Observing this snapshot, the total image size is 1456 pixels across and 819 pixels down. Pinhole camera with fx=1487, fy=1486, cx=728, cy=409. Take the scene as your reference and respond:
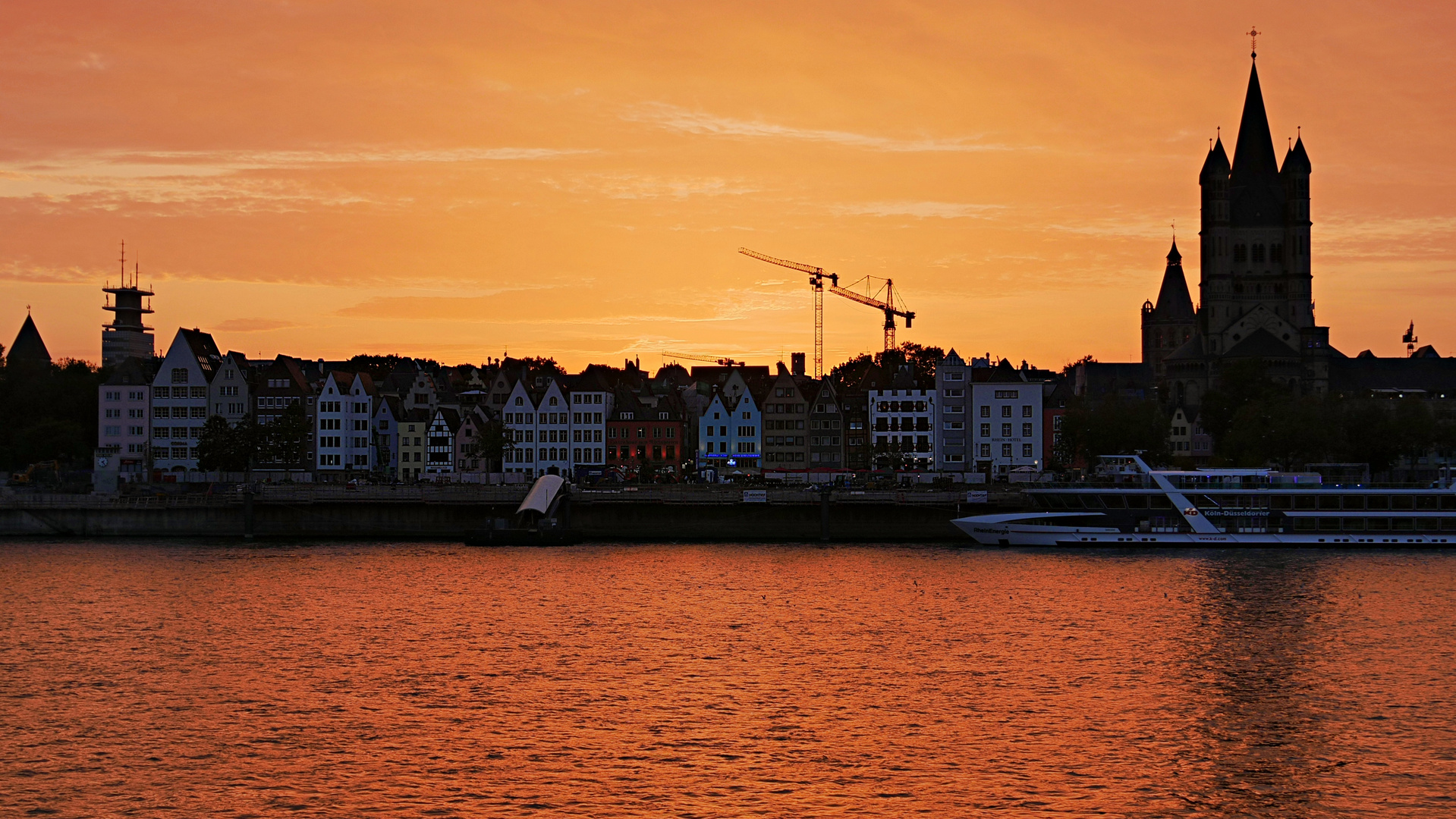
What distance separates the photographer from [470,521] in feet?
373

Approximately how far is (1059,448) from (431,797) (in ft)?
409

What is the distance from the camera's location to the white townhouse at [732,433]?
160500mm

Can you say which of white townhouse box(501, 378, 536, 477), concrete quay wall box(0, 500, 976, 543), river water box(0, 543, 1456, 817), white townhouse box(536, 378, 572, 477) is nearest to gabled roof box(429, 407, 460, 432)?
white townhouse box(501, 378, 536, 477)

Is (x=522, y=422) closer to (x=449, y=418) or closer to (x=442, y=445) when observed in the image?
(x=449, y=418)

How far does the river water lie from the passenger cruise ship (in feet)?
46.7

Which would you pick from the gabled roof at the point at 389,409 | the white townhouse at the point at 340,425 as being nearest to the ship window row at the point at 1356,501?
the white townhouse at the point at 340,425

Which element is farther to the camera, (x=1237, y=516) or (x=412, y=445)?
(x=412, y=445)

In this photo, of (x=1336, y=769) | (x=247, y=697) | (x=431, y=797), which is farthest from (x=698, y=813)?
(x=247, y=697)

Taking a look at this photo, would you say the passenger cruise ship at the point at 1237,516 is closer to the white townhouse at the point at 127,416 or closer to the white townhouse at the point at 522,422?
the white townhouse at the point at 522,422

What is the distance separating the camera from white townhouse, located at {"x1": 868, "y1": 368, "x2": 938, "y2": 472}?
157750 mm

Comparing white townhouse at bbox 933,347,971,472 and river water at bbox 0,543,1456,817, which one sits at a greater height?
white townhouse at bbox 933,347,971,472

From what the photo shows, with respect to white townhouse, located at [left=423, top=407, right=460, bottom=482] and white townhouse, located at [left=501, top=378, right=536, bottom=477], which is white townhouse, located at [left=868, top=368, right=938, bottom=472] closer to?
white townhouse, located at [left=501, top=378, right=536, bottom=477]

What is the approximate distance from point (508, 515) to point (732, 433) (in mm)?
51731

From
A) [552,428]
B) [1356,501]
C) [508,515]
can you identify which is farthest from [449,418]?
[1356,501]
